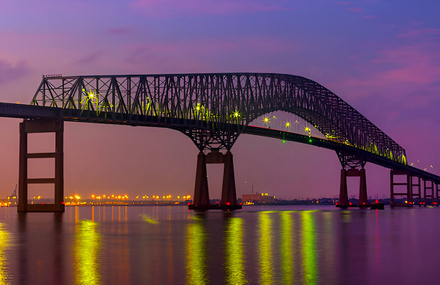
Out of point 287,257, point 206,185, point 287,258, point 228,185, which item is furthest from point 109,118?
point 287,258

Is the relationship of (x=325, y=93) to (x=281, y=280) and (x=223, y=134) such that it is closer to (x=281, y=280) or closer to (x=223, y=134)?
(x=223, y=134)

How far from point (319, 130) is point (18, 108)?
10296 centimetres

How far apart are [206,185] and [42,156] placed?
36.3m

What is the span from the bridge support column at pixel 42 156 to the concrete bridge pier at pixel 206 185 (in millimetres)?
30418

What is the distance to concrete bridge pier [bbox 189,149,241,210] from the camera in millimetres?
119213

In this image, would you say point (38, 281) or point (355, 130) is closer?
point (38, 281)

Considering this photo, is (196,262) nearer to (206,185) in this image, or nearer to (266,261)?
(266,261)

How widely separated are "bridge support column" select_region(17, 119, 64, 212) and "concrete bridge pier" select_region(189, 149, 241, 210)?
3042cm

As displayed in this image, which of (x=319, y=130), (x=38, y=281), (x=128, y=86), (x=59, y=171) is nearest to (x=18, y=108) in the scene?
(x=59, y=171)

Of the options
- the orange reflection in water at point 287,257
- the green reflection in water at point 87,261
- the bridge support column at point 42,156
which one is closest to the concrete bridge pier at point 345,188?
the bridge support column at point 42,156

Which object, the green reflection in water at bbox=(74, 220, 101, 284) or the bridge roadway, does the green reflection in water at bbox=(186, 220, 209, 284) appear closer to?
the green reflection in water at bbox=(74, 220, 101, 284)

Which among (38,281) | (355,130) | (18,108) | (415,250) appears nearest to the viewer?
(38,281)

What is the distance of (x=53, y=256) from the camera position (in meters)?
28.7

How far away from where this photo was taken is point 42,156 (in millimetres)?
92625
